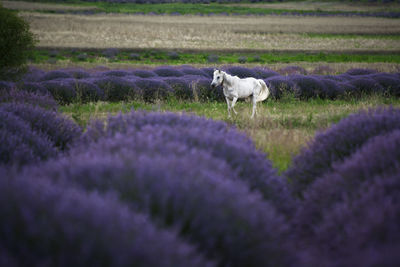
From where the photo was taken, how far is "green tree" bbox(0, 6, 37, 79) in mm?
16062

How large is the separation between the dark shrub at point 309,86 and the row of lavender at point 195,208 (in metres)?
13.2

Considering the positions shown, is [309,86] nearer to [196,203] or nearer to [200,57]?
[196,203]

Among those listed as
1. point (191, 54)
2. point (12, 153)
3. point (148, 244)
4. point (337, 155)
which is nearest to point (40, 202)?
point (148, 244)

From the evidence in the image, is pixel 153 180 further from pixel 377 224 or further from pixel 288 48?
pixel 288 48

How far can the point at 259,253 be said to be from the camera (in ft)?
8.90

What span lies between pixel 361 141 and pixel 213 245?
9.34 feet

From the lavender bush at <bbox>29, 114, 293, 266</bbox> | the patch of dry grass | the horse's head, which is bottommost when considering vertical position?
the horse's head

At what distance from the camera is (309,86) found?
1777cm

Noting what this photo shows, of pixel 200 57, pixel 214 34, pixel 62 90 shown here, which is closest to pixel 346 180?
pixel 62 90

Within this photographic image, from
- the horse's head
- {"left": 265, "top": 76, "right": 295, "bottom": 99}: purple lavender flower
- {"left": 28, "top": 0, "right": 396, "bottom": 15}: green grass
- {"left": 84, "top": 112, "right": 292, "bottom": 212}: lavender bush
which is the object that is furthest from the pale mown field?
{"left": 84, "top": 112, "right": 292, "bottom": 212}: lavender bush

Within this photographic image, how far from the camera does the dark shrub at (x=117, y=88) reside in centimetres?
1645

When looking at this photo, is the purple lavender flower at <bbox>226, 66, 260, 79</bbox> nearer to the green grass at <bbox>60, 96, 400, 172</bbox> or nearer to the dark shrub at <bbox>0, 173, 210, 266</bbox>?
the green grass at <bbox>60, 96, 400, 172</bbox>

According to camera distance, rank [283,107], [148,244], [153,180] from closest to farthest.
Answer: [148,244]
[153,180]
[283,107]

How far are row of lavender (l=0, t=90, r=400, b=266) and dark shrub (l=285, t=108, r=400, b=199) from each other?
0.02 metres
